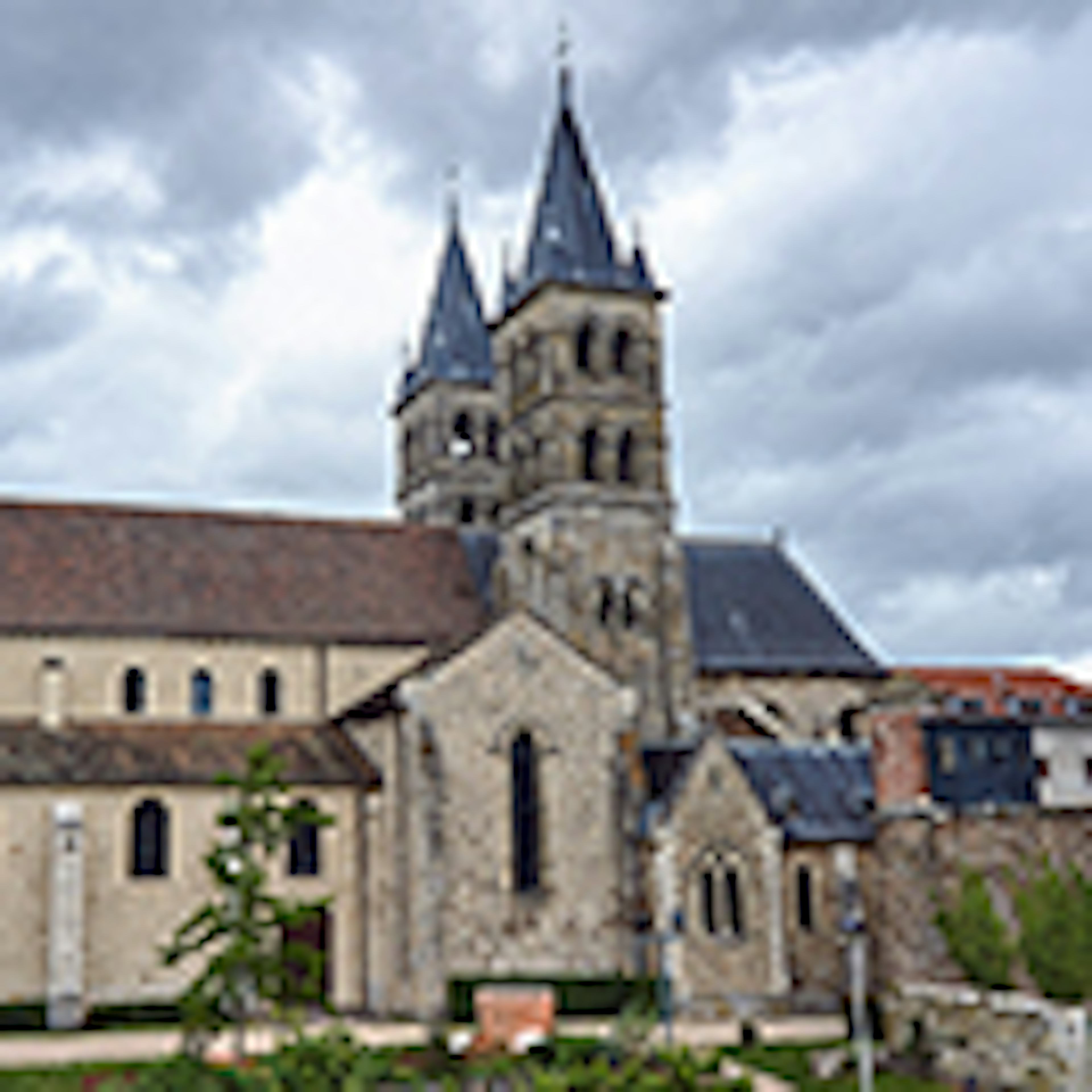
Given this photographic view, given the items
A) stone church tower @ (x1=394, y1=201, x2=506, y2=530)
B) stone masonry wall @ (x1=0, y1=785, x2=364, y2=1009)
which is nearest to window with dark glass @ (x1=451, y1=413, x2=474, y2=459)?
stone church tower @ (x1=394, y1=201, x2=506, y2=530)

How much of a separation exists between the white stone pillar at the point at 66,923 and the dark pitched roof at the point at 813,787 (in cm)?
1706

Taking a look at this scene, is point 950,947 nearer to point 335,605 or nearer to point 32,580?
point 335,605

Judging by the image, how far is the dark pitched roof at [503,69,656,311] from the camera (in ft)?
159

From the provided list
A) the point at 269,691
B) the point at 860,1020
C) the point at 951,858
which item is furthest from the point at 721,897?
the point at 269,691

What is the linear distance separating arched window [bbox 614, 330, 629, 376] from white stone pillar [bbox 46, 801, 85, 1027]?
75.8 ft

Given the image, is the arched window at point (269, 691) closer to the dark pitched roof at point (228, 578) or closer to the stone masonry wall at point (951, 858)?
the dark pitched roof at point (228, 578)

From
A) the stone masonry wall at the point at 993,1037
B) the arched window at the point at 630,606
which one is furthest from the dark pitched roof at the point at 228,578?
the stone masonry wall at the point at 993,1037

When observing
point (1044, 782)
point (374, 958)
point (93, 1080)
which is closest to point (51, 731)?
point (374, 958)

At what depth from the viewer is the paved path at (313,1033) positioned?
29.0 meters

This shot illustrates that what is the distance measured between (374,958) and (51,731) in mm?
10403

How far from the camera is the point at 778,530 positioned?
54.6 m

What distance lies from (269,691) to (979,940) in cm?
2112

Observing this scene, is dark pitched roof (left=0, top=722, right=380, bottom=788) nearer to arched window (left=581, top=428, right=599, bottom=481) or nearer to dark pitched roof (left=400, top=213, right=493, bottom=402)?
arched window (left=581, top=428, right=599, bottom=481)

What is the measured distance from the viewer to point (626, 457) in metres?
47.9
